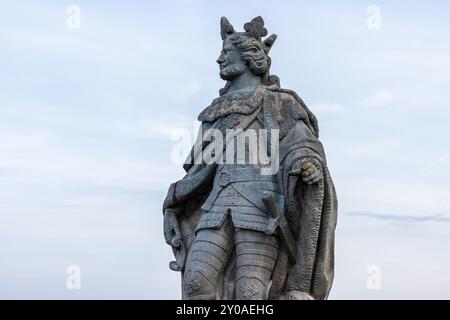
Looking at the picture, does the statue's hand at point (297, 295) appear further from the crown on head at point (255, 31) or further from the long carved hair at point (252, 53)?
the crown on head at point (255, 31)

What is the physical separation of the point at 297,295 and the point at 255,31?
3546 millimetres

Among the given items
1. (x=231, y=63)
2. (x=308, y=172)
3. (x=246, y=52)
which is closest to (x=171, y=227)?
(x=308, y=172)

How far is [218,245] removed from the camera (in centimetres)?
1348

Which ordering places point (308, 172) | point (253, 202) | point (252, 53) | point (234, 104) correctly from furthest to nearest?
point (252, 53) < point (234, 104) < point (253, 202) < point (308, 172)

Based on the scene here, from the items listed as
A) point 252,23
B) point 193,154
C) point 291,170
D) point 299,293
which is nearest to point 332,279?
point 299,293

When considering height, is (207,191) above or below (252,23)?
below

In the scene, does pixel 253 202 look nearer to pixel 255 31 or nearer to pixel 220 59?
pixel 220 59

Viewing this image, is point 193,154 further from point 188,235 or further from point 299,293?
point 299,293

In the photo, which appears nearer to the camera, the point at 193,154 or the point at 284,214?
the point at 284,214

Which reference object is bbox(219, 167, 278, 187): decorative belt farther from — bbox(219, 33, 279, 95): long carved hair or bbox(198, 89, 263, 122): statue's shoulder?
bbox(219, 33, 279, 95): long carved hair

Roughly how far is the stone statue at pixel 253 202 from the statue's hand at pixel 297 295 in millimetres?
15

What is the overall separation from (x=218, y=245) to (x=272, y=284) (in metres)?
0.83

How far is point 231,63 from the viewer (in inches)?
562

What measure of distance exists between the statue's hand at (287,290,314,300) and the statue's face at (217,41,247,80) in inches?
117
